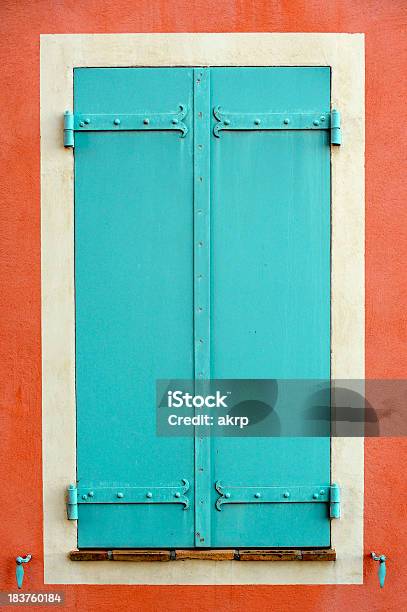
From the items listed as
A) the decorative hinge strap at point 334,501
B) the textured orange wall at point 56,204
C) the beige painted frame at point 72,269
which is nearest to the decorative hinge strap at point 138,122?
the beige painted frame at point 72,269

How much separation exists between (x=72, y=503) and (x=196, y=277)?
3.47 feet

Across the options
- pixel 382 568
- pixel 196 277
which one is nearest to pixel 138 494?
pixel 196 277

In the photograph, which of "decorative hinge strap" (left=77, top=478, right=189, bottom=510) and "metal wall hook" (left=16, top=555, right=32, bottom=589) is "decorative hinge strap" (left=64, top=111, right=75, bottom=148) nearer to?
"decorative hinge strap" (left=77, top=478, right=189, bottom=510)

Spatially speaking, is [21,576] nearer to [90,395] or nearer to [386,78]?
[90,395]

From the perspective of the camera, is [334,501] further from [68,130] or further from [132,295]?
[68,130]

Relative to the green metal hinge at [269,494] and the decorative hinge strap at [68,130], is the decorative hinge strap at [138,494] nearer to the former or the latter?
the green metal hinge at [269,494]

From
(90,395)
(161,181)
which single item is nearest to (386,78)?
(161,181)

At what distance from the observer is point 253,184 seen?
2727mm

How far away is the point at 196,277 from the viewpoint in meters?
2.72

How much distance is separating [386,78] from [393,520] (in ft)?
5.98

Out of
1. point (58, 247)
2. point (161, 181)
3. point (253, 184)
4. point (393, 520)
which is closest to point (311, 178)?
point (253, 184)

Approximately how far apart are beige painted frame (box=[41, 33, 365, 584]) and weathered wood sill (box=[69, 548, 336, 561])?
4 cm

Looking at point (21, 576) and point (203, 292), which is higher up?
point (203, 292)

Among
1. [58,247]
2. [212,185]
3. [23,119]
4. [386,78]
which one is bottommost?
[58,247]
